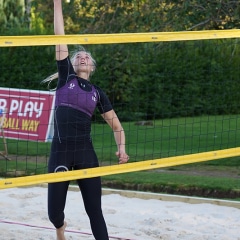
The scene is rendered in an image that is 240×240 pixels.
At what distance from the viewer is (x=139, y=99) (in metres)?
21.4

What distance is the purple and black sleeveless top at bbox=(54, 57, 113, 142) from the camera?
235 inches

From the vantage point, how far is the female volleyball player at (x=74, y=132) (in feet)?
19.6

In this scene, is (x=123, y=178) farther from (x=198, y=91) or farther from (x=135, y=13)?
(x=198, y=91)

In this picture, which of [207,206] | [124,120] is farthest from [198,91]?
[207,206]

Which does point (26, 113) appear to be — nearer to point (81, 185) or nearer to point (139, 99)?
point (139, 99)

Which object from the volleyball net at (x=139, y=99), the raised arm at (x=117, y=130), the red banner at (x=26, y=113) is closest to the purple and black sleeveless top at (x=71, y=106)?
the raised arm at (x=117, y=130)

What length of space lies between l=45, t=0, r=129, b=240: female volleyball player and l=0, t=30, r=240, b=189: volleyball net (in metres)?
0.10

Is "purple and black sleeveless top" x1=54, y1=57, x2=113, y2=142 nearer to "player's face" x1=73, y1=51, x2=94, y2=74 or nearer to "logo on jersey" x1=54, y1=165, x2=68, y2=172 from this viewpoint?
"player's face" x1=73, y1=51, x2=94, y2=74

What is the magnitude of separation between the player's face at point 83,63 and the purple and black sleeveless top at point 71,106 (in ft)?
0.29

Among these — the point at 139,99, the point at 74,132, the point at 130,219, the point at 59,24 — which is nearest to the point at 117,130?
the point at 74,132

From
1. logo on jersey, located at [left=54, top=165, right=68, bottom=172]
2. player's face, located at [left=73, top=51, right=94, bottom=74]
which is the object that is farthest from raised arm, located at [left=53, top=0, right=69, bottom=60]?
logo on jersey, located at [left=54, top=165, right=68, bottom=172]

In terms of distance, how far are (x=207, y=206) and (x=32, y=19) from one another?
19550 mm

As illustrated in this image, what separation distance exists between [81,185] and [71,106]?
64 centimetres

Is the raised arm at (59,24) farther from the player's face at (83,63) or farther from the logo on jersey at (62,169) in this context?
the logo on jersey at (62,169)
